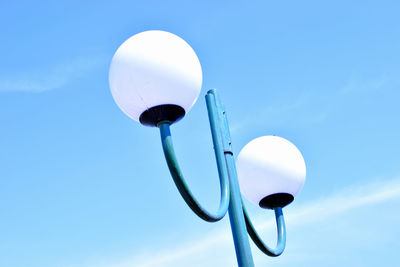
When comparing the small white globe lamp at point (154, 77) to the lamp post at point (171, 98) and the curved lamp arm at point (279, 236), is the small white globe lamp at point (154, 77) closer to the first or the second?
the lamp post at point (171, 98)

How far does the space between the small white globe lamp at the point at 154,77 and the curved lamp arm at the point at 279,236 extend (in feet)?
3.15

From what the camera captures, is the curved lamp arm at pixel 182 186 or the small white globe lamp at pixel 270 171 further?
the small white globe lamp at pixel 270 171

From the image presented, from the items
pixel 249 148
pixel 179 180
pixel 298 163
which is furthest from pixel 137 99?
pixel 298 163

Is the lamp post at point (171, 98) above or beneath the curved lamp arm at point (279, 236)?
above

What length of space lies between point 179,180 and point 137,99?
0.57m

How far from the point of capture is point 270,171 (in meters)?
4.35

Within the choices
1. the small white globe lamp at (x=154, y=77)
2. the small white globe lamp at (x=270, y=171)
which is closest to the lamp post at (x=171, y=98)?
the small white globe lamp at (x=154, y=77)

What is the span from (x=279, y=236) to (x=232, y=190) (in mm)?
962

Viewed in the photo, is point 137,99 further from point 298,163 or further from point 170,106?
point 298,163

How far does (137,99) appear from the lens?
3.47 meters

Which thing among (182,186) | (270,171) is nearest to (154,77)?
(182,186)

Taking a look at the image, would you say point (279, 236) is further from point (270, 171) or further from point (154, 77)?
point (154, 77)

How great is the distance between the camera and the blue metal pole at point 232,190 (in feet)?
11.7

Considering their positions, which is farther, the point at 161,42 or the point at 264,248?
the point at 264,248
